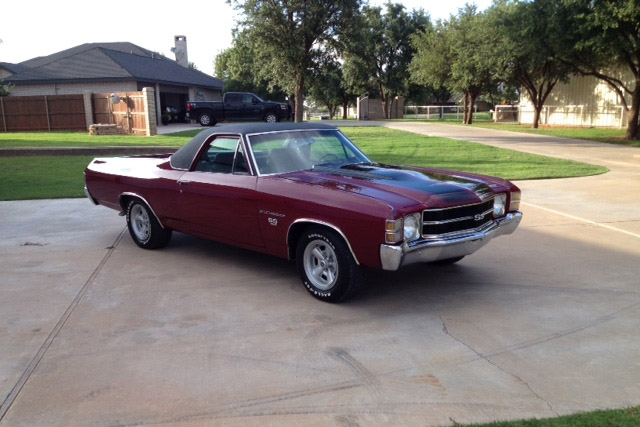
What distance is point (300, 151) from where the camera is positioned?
19.1 ft

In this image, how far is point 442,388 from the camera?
11.4ft

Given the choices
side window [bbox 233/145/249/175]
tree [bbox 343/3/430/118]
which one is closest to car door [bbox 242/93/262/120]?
tree [bbox 343/3/430/118]

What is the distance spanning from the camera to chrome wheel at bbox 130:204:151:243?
678 cm

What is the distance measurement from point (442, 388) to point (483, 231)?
6.25 feet

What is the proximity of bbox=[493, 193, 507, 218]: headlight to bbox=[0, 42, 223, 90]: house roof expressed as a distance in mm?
30629

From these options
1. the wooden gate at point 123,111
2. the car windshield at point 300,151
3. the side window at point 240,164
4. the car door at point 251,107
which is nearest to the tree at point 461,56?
the car door at point 251,107

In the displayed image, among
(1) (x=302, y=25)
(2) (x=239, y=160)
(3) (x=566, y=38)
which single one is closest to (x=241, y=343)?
(2) (x=239, y=160)

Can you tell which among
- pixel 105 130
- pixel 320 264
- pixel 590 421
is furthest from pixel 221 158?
pixel 105 130

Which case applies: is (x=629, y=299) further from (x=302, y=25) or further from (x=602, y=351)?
(x=302, y=25)

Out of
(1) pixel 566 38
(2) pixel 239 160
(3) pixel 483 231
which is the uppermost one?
(1) pixel 566 38

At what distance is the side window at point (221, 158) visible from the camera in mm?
5742

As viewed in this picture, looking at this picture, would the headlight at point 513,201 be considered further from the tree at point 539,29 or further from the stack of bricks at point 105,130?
the stack of bricks at point 105,130

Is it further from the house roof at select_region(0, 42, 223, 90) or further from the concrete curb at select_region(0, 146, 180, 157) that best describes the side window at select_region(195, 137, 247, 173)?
the house roof at select_region(0, 42, 223, 90)

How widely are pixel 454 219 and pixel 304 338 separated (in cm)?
162
